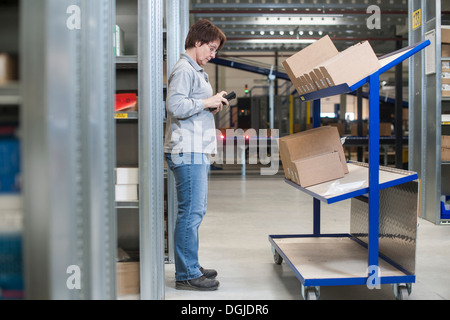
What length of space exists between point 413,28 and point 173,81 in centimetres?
412

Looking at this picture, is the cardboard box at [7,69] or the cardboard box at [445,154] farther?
the cardboard box at [445,154]

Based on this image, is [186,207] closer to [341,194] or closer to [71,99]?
[341,194]

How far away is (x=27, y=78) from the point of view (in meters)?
1.03

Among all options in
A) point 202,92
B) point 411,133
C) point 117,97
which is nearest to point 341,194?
point 202,92

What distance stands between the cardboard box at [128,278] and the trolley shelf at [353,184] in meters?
1.13

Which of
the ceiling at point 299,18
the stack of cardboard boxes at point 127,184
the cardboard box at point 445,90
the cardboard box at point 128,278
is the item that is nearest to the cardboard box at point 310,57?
the stack of cardboard boxes at point 127,184

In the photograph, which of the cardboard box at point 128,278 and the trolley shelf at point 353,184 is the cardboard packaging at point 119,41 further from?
the trolley shelf at point 353,184

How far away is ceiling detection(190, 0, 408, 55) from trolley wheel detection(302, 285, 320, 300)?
726 cm

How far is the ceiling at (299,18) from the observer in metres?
9.35

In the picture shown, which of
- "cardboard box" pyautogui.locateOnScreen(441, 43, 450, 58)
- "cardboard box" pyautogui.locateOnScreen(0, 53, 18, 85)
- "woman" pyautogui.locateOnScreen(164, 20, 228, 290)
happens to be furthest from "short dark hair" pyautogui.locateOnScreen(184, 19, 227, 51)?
"cardboard box" pyautogui.locateOnScreen(441, 43, 450, 58)

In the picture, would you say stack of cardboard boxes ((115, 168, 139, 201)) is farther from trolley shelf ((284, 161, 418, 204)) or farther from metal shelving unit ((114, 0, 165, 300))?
trolley shelf ((284, 161, 418, 204))

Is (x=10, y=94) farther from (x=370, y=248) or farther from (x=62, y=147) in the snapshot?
(x=370, y=248)

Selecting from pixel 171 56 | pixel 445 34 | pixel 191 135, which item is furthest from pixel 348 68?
pixel 445 34

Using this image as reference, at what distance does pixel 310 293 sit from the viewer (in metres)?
2.75
